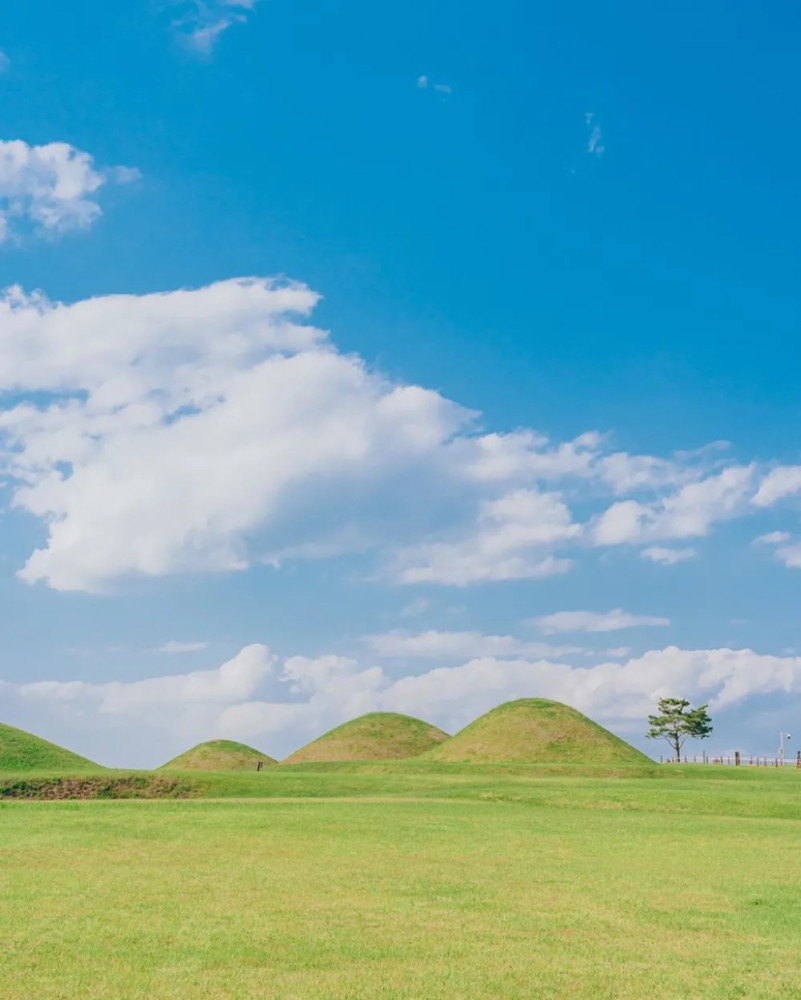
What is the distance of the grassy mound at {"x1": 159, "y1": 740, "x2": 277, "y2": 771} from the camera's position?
11175cm

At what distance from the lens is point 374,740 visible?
4486 inches

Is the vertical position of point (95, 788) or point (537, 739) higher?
point (537, 739)

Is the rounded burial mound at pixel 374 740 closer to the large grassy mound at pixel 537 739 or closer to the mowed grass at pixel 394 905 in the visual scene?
the large grassy mound at pixel 537 739

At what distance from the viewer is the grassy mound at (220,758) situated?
11175 centimetres

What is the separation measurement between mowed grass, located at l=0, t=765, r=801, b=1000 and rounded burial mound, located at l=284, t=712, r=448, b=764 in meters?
70.8

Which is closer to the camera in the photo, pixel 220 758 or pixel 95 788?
pixel 95 788

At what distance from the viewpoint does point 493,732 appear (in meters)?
100

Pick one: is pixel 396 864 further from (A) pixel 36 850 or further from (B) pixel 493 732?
(B) pixel 493 732

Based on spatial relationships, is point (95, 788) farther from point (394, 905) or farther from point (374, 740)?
point (374, 740)

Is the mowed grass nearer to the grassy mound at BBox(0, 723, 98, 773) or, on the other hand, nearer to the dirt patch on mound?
the dirt patch on mound

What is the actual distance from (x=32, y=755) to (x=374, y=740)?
4651 centimetres

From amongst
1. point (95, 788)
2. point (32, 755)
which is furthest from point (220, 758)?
point (95, 788)

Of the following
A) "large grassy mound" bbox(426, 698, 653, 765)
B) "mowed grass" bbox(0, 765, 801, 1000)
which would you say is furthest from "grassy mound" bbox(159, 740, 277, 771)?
"mowed grass" bbox(0, 765, 801, 1000)

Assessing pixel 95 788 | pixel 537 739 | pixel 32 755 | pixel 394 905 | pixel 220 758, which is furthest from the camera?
pixel 220 758
